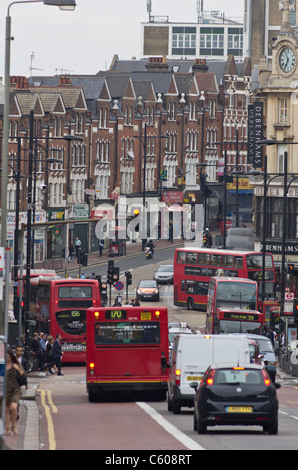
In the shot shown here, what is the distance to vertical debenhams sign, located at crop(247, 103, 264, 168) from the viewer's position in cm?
8488

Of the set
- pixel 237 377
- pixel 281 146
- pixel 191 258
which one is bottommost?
pixel 191 258

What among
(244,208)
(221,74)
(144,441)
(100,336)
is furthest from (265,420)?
(221,74)

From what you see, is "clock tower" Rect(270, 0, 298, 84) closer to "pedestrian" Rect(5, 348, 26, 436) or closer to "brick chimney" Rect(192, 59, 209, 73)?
"brick chimney" Rect(192, 59, 209, 73)

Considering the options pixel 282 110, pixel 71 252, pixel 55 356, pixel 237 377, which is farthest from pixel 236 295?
pixel 71 252

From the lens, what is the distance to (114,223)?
10231 centimetres

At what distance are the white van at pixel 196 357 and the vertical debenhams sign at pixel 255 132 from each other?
5650cm

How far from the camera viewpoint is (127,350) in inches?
1315

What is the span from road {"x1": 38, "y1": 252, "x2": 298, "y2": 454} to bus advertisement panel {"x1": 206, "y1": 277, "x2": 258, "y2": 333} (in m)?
15.7

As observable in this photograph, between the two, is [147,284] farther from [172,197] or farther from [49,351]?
[172,197]

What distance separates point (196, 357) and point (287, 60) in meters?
56.2

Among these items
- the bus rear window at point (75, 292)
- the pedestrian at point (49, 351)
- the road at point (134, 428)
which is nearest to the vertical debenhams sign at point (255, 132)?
the bus rear window at point (75, 292)

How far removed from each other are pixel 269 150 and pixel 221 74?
194 ft

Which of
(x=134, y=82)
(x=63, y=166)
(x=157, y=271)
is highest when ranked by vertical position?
(x=134, y=82)

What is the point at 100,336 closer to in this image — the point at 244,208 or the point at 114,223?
the point at 114,223
